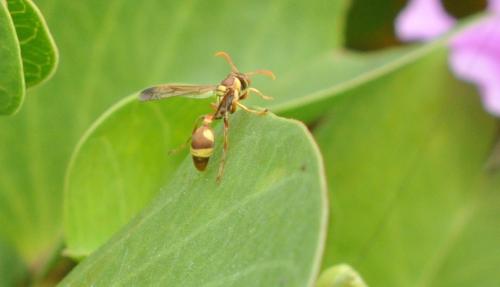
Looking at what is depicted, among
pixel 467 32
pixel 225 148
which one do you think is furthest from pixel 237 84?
pixel 467 32

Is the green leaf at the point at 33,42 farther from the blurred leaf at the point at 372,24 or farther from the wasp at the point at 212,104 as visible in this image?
the blurred leaf at the point at 372,24

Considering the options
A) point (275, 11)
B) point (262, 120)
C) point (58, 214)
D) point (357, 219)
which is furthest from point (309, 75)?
point (262, 120)

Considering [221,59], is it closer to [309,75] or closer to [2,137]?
[309,75]

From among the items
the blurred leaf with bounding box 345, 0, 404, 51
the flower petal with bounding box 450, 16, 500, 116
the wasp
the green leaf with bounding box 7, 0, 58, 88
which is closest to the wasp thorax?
the wasp

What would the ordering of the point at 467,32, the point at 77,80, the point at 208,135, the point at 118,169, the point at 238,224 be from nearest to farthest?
the point at 238,224 < the point at 208,135 < the point at 118,169 < the point at 77,80 < the point at 467,32

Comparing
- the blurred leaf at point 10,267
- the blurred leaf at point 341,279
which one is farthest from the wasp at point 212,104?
the blurred leaf at point 10,267

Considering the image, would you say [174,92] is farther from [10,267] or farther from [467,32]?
[467,32]
